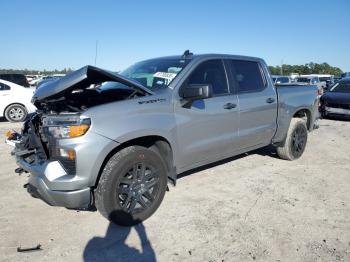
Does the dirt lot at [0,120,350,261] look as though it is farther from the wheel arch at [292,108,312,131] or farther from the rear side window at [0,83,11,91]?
the rear side window at [0,83,11,91]

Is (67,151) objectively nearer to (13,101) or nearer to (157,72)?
(157,72)

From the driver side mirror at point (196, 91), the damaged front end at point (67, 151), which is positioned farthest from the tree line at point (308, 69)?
the damaged front end at point (67, 151)

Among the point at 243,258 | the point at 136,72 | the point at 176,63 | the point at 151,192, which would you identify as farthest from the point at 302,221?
the point at 136,72

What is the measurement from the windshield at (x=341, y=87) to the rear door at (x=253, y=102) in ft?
26.9

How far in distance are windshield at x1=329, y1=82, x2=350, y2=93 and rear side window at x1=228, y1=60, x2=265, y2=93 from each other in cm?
838

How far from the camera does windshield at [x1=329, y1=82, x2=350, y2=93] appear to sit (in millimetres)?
12415

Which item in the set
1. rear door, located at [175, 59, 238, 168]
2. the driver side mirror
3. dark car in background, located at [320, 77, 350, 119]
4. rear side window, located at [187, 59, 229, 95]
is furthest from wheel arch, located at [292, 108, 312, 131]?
dark car in background, located at [320, 77, 350, 119]

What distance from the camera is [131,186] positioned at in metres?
3.64

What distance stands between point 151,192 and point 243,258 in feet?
4.13

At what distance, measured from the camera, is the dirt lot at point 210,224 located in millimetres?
3215

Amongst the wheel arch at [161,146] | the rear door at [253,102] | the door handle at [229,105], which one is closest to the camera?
the wheel arch at [161,146]

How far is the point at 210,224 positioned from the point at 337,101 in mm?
9959

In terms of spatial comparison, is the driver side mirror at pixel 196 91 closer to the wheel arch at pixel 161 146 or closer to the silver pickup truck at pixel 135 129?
the silver pickup truck at pixel 135 129

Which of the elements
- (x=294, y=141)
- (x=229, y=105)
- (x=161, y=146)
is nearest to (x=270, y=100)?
(x=229, y=105)
